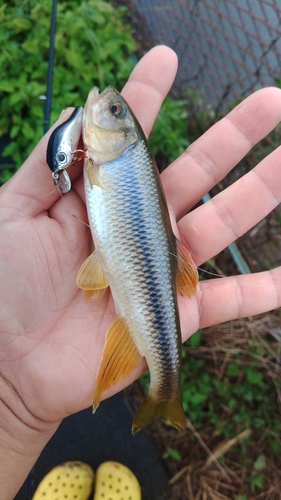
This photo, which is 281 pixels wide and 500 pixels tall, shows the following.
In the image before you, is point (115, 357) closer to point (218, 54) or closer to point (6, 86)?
point (6, 86)

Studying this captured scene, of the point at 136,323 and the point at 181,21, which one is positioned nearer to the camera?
the point at 136,323

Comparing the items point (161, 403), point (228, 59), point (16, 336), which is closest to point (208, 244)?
point (161, 403)

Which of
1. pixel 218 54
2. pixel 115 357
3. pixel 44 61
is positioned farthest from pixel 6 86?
pixel 115 357

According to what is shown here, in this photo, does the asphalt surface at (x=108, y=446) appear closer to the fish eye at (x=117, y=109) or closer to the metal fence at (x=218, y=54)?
the metal fence at (x=218, y=54)

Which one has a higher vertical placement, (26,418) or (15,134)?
(15,134)

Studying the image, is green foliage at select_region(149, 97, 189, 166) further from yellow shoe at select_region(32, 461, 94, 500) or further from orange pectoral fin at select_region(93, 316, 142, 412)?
yellow shoe at select_region(32, 461, 94, 500)

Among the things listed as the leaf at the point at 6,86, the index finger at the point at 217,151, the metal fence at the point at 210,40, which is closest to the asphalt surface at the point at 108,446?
the index finger at the point at 217,151

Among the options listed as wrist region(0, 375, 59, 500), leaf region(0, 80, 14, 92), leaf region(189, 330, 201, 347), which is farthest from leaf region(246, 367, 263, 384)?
leaf region(0, 80, 14, 92)

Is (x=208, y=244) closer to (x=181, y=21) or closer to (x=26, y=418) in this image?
(x=26, y=418)
